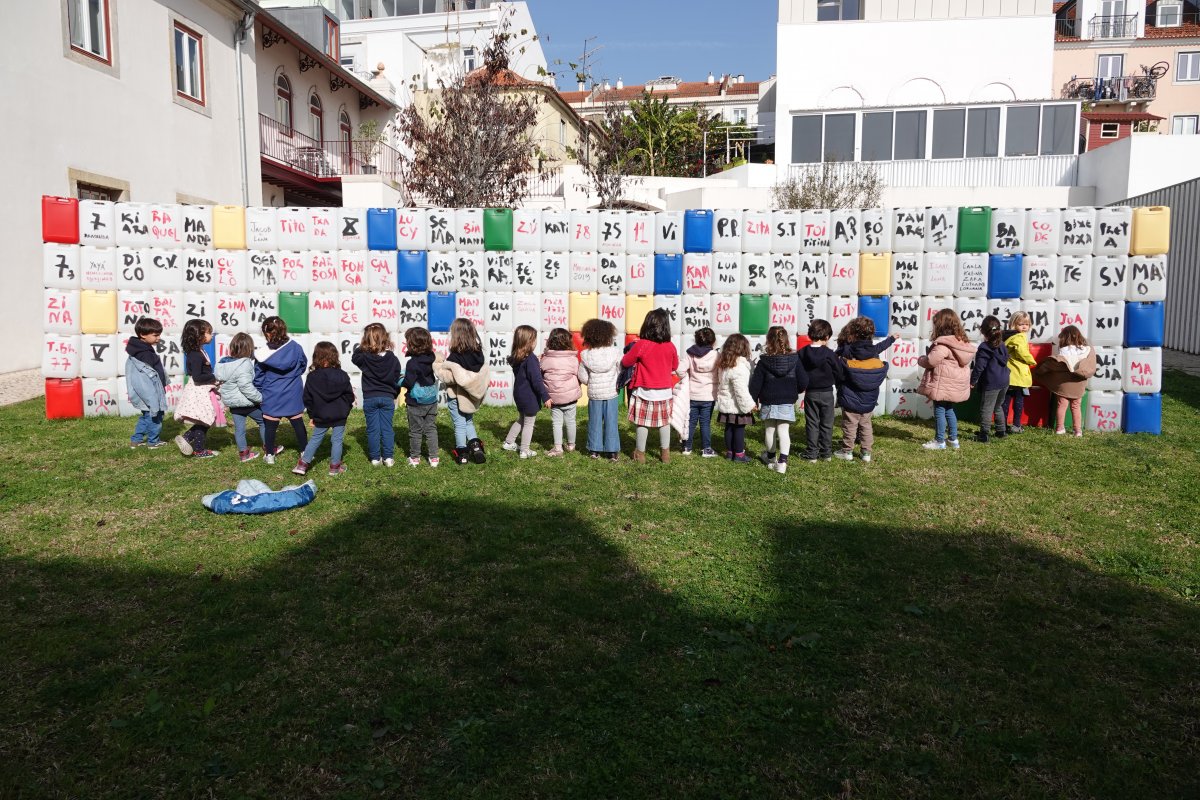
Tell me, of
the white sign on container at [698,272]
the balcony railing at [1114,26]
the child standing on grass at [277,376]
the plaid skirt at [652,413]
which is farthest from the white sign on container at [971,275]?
the balcony railing at [1114,26]

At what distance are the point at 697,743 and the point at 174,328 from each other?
959 centimetres

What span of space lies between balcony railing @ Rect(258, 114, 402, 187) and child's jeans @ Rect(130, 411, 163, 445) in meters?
15.0

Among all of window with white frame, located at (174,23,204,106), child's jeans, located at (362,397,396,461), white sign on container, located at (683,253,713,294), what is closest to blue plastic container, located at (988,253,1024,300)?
white sign on container, located at (683,253,713,294)

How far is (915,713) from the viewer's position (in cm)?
379

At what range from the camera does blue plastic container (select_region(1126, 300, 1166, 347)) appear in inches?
386

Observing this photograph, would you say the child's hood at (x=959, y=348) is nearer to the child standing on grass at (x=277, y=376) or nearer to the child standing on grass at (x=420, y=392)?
Answer: the child standing on grass at (x=420, y=392)

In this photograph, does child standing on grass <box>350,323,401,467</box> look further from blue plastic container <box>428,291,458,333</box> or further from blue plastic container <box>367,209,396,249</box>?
blue plastic container <box>367,209,396,249</box>

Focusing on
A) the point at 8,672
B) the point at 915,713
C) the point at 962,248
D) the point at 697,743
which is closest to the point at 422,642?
the point at 697,743

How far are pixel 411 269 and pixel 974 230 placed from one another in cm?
726

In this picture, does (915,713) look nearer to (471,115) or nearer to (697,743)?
(697,743)

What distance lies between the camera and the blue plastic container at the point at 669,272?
1095 centimetres

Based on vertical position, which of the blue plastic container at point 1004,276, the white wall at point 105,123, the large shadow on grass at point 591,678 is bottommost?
the large shadow on grass at point 591,678

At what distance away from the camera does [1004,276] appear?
1033 centimetres

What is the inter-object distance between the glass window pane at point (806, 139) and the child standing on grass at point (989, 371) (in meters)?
23.5
